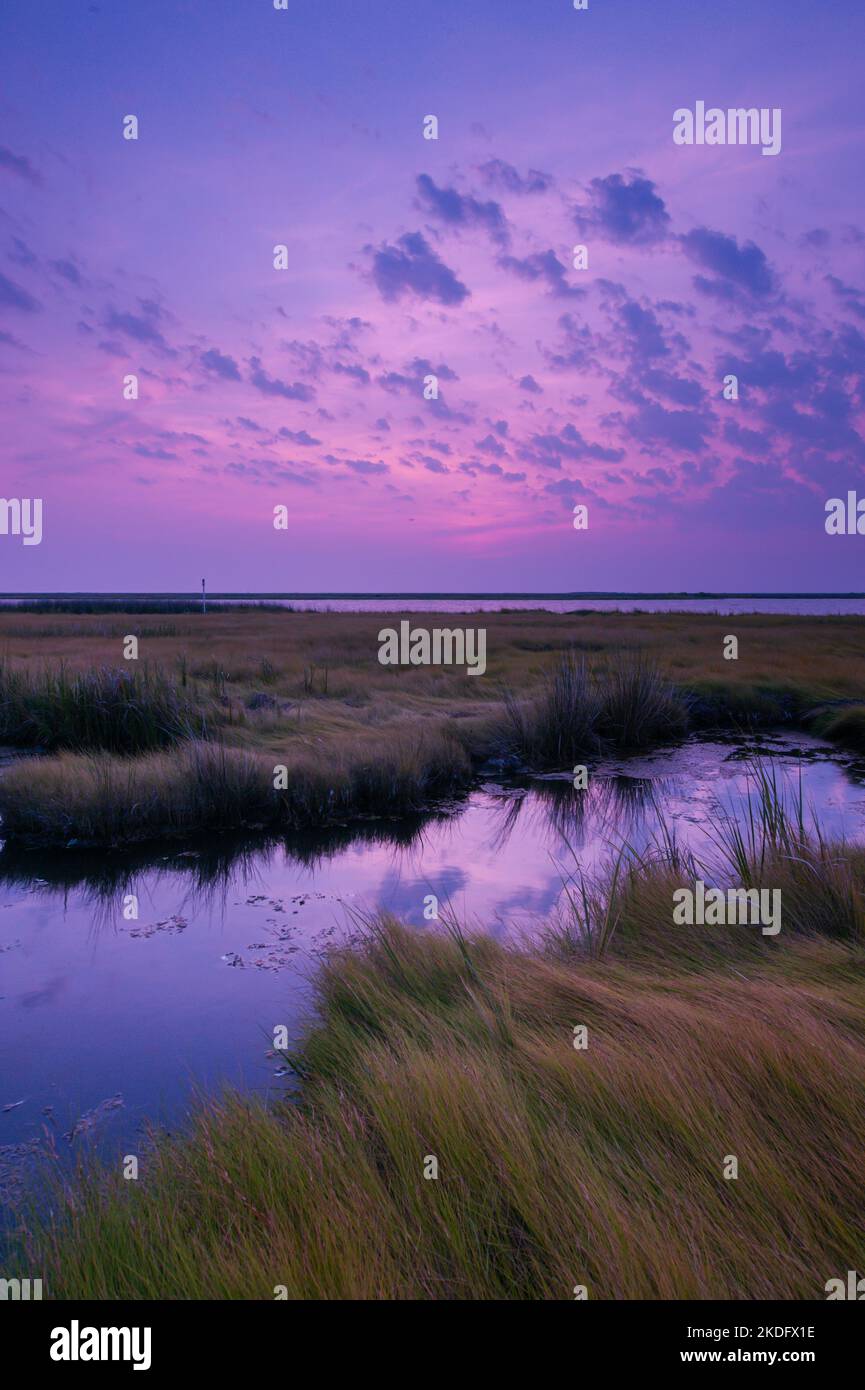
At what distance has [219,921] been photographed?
6730mm

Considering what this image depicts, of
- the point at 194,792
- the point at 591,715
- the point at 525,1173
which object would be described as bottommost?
the point at 525,1173

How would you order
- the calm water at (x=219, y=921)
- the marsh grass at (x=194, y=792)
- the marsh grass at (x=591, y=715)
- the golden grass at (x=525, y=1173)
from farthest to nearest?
the marsh grass at (x=591, y=715) < the marsh grass at (x=194, y=792) < the calm water at (x=219, y=921) < the golden grass at (x=525, y=1173)

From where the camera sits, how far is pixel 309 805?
972cm

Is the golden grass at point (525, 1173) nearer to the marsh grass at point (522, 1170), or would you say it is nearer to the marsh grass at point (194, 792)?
the marsh grass at point (522, 1170)

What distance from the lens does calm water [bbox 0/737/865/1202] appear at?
4246 mm

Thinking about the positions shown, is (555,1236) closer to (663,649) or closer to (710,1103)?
(710,1103)

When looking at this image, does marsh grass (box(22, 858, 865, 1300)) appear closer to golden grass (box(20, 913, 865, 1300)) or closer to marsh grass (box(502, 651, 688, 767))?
golden grass (box(20, 913, 865, 1300))

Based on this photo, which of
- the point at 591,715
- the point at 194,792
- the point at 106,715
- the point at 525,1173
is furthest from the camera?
the point at 591,715

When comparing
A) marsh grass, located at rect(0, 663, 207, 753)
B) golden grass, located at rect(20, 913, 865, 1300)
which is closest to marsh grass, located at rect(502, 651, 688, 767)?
marsh grass, located at rect(0, 663, 207, 753)

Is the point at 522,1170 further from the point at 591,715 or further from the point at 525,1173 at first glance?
the point at 591,715

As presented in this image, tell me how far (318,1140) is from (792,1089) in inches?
69.1

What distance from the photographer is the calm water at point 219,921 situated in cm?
425

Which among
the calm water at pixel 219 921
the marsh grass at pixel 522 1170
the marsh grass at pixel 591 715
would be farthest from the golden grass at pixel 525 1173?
the marsh grass at pixel 591 715

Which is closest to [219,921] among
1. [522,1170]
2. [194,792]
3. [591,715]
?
[194,792]
